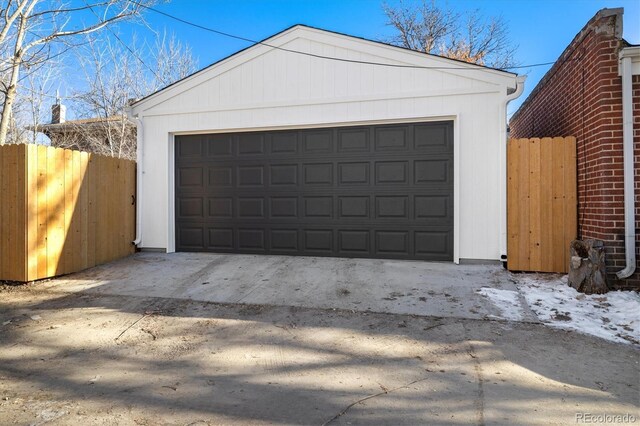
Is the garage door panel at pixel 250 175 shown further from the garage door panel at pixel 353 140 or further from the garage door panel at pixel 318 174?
the garage door panel at pixel 353 140

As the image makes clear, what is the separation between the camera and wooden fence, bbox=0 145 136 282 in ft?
17.8

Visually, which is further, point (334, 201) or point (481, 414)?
point (334, 201)

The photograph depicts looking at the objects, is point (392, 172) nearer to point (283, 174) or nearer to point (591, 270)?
point (283, 174)

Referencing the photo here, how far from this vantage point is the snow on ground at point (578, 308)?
3.66 meters

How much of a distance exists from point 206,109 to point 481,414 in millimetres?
6749

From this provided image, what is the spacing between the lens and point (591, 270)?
4.58m

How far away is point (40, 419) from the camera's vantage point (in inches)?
91.0

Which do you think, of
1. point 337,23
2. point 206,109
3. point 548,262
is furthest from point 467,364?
point 337,23

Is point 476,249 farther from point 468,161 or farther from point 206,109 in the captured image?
point 206,109

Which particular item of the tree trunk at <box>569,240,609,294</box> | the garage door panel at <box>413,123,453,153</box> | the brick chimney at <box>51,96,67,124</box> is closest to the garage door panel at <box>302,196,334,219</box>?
the garage door panel at <box>413,123,453,153</box>

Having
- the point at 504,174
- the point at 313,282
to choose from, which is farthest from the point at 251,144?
the point at 504,174

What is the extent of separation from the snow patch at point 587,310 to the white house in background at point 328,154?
135 cm

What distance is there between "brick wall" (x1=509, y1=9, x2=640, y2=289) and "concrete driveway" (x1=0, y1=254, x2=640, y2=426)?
4.51ft

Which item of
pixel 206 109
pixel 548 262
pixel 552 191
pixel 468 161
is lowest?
pixel 548 262
